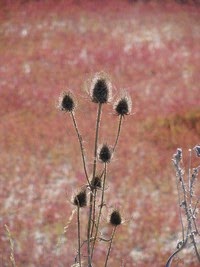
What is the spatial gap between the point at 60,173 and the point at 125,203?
4.77 feet

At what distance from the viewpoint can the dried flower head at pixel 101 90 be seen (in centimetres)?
323

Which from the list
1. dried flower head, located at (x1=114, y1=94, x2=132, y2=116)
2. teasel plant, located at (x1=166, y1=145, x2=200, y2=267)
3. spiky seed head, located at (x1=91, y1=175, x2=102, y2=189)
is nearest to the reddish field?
dried flower head, located at (x1=114, y1=94, x2=132, y2=116)

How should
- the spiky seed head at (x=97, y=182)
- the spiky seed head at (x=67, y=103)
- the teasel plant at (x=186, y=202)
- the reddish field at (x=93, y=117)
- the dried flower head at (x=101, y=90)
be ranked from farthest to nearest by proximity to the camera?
the reddish field at (x=93, y=117), the spiky seed head at (x=67, y=103), the dried flower head at (x=101, y=90), the spiky seed head at (x=97, y=182), the teasel plant at (x=186, y=202)

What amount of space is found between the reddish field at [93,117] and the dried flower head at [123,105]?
55cm

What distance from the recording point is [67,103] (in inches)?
134

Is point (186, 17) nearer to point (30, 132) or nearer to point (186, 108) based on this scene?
point (186, 108)

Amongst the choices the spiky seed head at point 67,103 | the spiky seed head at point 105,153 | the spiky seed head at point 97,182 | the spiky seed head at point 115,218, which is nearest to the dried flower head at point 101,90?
the spiky seed head at point 67,103

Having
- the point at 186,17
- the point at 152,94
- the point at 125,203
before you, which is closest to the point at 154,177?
the point at 125,203

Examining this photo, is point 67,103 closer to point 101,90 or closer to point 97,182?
point 101,90

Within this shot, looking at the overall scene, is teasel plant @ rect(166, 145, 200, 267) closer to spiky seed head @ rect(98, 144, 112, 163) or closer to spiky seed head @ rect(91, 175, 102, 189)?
spiky seed head @ rect(91, 175, 102, 189)

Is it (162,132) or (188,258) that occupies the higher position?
(162,132)

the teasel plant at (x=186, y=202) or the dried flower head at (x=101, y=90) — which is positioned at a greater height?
the dried flower head at (x=101, y=90)

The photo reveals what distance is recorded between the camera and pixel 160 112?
40.7 ft

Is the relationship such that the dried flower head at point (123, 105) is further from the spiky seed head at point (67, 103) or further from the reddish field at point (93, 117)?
the reddish field at point (93, 117)
